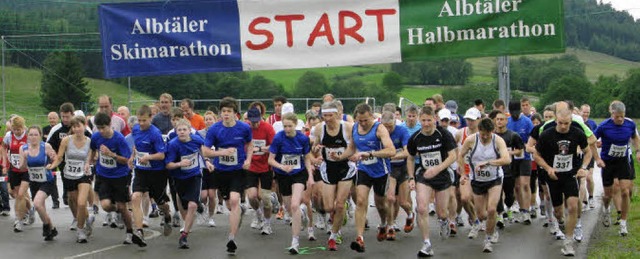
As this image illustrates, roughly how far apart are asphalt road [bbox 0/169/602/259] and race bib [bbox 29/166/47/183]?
85cm

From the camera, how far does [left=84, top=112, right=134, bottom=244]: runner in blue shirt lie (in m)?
12.0

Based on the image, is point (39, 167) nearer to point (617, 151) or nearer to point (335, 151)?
point (335, 151)

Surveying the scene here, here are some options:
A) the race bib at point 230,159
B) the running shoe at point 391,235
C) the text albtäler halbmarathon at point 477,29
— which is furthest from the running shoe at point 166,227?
the text albtäler halbmarathon at point 477,29

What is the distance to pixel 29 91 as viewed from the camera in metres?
115

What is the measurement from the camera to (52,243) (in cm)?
1244

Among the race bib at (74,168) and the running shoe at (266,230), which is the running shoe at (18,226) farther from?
the running shoe at (266,230)

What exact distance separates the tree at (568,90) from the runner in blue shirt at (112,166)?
5519cm

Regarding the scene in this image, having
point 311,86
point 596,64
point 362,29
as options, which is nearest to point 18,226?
point 362,29

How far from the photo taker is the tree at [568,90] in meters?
66.3

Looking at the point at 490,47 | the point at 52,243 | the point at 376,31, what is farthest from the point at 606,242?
the point at 52,243

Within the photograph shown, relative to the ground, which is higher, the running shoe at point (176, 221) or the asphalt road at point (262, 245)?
the running shoe at point (176, 221)

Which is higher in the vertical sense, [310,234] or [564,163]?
[564,163]

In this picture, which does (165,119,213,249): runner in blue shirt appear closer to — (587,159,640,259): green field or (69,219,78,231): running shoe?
(69,219,78,231): running shoe

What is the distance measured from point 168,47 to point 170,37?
0.46 feet
